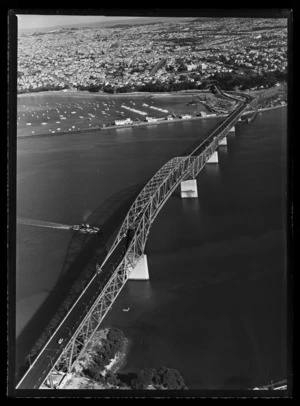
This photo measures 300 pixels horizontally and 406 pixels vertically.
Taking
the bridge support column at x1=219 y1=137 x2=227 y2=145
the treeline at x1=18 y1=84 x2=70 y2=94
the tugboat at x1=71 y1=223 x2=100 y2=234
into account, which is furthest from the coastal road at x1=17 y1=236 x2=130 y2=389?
the bridge support column at x1=219 y1=137 x2=227 y2=145

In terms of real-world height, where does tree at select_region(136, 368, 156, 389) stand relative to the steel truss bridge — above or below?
below

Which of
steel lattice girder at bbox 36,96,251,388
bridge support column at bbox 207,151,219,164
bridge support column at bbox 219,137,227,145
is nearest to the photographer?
steel lattice girder at bbox 36,96,251,388

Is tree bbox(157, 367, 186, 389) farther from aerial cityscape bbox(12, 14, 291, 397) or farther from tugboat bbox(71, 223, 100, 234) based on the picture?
tugboat bbox(71, 223, 100, 234)

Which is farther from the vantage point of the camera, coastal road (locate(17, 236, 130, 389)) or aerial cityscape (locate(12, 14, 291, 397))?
aerial cityscape (locate(12, 14, 291, 397))

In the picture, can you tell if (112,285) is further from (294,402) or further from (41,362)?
(294,402)

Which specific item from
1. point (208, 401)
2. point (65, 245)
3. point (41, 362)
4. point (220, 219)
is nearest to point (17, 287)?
point (41, 362)

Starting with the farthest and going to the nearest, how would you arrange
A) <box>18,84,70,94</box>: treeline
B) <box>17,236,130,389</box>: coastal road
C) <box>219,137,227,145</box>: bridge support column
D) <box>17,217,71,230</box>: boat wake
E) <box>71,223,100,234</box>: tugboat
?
<box>219,137,227,145</box>: bridge support column → <box>71,223,100,234</box>: tugboat → <box>18,84,70,94</box>: treeline → <box>17,217,71,230</box>: boat wake → <box>17,236,130,389</box>: coastal road

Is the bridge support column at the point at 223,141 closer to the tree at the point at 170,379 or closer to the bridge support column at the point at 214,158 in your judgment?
the bridge support column at the point at 214,158
